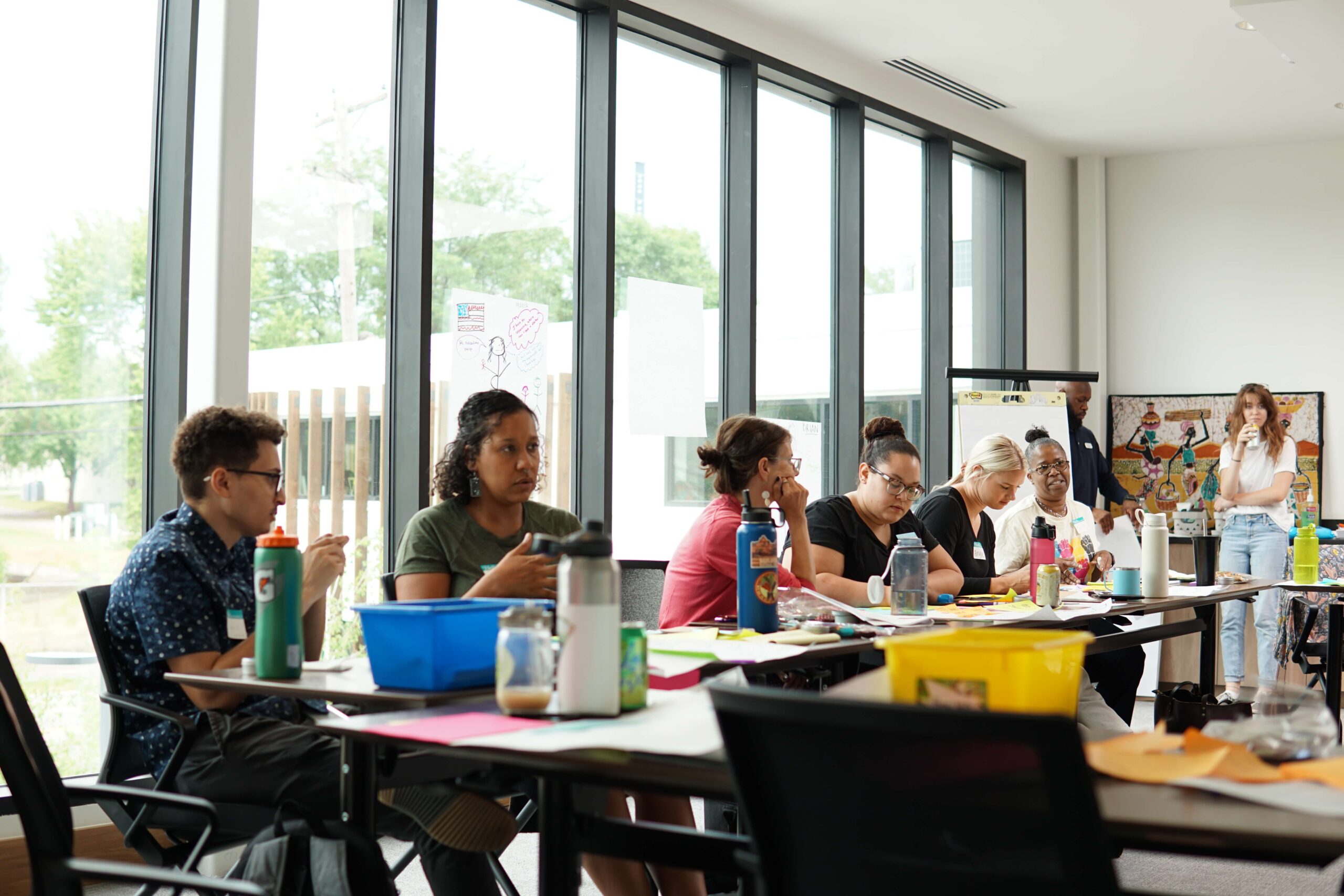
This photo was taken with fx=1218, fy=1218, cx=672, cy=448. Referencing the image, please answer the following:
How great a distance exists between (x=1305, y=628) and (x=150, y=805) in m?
4.12

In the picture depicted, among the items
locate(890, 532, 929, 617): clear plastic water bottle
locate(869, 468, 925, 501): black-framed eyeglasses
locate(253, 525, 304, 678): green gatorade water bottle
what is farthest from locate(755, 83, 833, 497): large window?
locate(253, 525, 304, 678): green gatorade water bottle

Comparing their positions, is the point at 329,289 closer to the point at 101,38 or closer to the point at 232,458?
the point at 101,38

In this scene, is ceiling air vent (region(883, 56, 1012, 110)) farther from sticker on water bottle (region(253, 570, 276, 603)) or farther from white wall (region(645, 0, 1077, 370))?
sticker on water bottle (region(253, 570, 276, 603))

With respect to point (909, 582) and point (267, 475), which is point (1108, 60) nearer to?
point (909, 582)

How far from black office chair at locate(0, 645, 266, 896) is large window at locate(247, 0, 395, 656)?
2216mm

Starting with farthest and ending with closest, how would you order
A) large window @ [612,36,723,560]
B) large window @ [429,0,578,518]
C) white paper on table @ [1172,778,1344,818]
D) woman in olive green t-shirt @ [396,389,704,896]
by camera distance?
large window @ [612,36,723,560] → large window @ [429,0,578,518] → woman in olive green t-shirt @ [396,389,704,896] → white paper on table @ [1172,778,1344,818]

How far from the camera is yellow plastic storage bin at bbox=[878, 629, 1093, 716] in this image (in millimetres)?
1193

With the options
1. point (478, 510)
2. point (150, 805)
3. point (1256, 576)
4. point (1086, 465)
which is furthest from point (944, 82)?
point (150, 805)

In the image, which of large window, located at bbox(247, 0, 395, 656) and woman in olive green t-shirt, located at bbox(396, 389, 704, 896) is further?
large window, located at bbox(247, 0, 395, 656)

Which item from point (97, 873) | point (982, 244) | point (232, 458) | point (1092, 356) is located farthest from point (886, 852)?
point (1092, 356)

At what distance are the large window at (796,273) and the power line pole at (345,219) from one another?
2090 millimetres

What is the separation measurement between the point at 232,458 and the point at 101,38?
1896mm

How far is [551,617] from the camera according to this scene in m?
1.74

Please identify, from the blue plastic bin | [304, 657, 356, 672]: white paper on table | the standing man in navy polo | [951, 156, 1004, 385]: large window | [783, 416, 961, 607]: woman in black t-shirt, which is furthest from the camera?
[951, 156, 1004, 385]: large window
